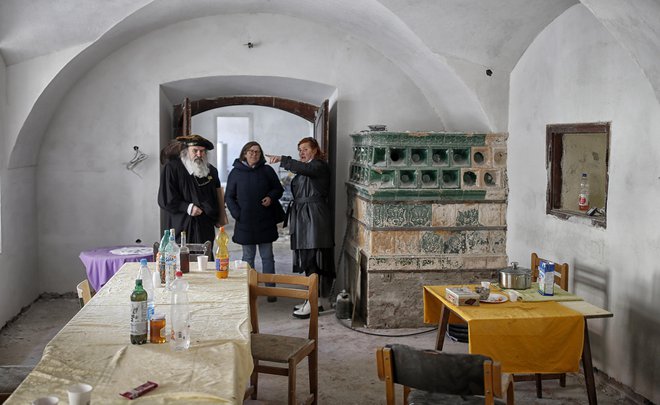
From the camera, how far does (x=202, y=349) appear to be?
2.88 m

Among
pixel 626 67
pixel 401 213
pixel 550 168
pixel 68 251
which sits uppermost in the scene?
pixel 626 67

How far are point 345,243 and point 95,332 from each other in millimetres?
4337

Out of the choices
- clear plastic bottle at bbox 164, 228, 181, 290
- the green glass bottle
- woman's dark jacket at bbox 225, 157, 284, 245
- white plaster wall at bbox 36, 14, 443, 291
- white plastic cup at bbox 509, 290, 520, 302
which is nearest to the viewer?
the green glass bottle

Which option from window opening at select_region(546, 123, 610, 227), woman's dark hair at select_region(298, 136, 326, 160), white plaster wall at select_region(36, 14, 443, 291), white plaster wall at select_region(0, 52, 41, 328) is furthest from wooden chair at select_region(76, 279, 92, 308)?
window opening at select_region(546, 123, 610, 227)

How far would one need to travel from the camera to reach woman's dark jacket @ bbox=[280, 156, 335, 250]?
6.63 meters

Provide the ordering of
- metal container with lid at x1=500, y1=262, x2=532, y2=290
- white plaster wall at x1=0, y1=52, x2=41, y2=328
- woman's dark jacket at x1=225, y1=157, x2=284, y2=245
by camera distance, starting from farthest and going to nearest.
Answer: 1. woman's dark jacket at x1=225, y1=157, x2=284, y2=245
2. white plaster wall at x1=0, y1=52, x2=41, y2=328
3. metal container with lid at x1=500, y1=262, x2=532, y2=290

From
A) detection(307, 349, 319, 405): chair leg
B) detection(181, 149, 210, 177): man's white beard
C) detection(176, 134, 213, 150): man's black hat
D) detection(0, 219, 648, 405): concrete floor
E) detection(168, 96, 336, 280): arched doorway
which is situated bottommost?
detection(0, 219, 648, 405): concrete floor

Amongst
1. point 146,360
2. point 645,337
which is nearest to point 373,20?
point 645,337

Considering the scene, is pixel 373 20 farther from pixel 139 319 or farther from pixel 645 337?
pixel 139 319

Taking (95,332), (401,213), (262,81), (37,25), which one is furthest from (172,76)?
(95,332)

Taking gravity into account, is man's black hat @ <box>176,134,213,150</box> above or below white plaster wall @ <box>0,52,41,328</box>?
above

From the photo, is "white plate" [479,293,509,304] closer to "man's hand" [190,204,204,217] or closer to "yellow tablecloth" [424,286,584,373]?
"yellow tablecloth" [424,286,584,373]

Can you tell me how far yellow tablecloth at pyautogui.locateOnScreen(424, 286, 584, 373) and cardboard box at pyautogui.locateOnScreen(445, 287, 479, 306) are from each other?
0.08 meters

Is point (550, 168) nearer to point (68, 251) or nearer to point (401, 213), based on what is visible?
point (401, 213)
